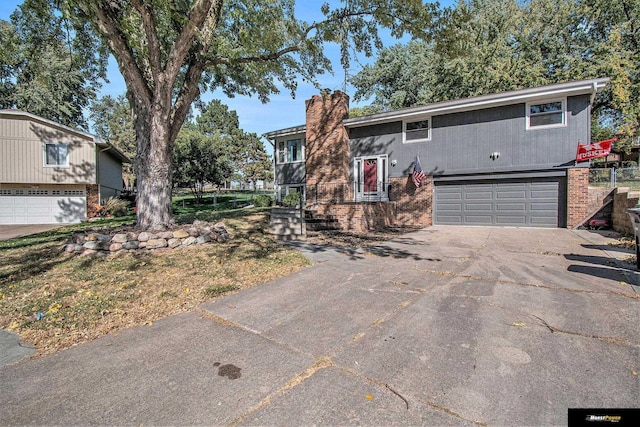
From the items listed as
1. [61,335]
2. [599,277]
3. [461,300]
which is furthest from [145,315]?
[599,277]

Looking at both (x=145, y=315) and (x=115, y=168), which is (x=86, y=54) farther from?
(x=115, y=168)

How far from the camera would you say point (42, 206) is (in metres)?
18.0

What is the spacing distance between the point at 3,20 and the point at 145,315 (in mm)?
12194

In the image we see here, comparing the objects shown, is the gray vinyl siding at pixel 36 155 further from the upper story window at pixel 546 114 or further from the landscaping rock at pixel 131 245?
the upper story window at pixel 546 114

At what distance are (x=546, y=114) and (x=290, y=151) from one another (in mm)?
13211

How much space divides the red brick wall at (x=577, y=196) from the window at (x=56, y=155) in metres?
24.4

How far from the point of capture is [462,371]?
2.38 metres

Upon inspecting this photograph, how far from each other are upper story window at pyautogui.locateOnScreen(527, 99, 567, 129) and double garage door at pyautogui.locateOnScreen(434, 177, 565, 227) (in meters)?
1.95

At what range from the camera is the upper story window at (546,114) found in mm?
10859

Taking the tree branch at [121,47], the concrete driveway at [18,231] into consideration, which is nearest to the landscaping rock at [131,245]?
the tree branch at [121,47]

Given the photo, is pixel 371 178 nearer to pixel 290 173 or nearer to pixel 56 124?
pixel 290 173

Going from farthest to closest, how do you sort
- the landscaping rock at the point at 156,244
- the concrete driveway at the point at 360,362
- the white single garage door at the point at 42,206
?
the white single garage door at the point at 42,206 < the landscaping rock at the point at 156,244 < the concrete driveway at the point at 360,362

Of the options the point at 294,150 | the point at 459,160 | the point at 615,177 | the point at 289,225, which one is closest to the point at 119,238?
the point at 289,225

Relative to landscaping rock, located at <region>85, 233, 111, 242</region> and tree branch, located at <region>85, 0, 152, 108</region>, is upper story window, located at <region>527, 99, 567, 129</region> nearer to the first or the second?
tree branch, located at <region>85, 0, 152, 108</region>
